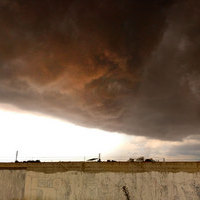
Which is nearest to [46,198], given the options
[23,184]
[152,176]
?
[23,184]

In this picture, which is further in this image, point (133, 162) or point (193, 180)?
point (133, 162)

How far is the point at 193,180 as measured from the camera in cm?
1377

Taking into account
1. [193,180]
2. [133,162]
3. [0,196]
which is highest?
[133,162]

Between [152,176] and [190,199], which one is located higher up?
[152,176]

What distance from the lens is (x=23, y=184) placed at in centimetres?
1808

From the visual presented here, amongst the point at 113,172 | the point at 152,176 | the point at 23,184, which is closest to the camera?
the point at 152,176

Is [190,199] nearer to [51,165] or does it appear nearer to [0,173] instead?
[51,165]

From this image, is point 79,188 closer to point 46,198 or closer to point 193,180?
point 46,198

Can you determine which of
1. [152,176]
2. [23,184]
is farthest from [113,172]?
[23,184]

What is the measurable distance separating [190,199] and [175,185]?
3.18ft

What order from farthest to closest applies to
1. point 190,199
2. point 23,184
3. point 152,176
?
point 23,184 → point 152,176 → point 190,199

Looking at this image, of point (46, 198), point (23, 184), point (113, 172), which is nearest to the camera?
point (113, 172)

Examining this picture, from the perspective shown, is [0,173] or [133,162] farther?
[0,173]

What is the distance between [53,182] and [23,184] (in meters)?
2.55
